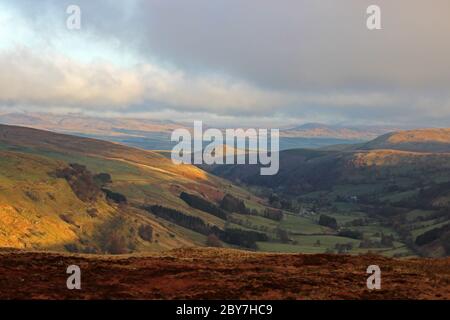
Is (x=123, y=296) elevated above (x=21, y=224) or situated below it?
above

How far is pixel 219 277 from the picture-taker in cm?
3459

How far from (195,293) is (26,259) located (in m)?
17.1

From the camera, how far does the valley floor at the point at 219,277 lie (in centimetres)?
2970

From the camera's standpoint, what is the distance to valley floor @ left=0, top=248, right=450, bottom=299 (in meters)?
29.7

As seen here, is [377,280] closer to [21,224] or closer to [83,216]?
[21,224]

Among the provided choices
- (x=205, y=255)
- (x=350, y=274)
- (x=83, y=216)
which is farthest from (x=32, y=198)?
(x=350, y=274)

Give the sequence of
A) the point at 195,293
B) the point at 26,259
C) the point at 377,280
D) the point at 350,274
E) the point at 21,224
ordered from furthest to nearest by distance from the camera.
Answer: the point at 21,224
the point at 26,259
the point at 350,274
the point at 377,280
the point at 195,293
